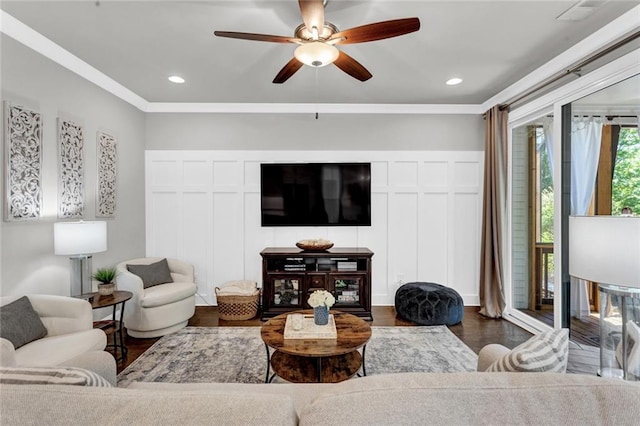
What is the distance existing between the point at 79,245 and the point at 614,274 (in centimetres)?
360

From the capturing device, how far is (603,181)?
8.59ft

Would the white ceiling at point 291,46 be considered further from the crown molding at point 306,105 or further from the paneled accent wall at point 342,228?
the paneled accent wall at point 342,228

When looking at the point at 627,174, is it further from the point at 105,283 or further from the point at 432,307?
the point at 105,283

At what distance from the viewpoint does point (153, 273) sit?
3.50 m

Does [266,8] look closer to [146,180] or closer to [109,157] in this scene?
[109,157]

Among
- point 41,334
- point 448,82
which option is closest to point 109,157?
point 41,334

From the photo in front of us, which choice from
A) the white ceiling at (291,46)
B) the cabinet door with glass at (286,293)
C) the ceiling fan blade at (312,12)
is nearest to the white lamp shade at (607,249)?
the white ceiling at (291,46)

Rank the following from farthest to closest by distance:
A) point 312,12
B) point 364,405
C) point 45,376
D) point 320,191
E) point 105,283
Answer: point 320,191 → point 105,283 → point 312,12 → point 45,376 → point 364,405

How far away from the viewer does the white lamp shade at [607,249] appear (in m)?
1.45

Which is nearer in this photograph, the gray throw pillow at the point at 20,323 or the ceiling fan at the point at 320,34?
the ceiling fan at the point at 320,34

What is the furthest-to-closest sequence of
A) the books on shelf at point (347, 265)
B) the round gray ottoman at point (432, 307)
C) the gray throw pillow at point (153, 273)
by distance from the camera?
1. the books on shelf at point (347, 265)
2. the round gray ottoman at point (432, 307)
3. the gray throw pillow at point (153, 273)

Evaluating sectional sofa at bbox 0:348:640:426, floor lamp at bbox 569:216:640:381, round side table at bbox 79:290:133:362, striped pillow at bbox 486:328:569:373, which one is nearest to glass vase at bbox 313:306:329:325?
striped pillow at bbox 486:328:569:373

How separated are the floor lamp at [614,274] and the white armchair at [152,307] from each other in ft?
11.2

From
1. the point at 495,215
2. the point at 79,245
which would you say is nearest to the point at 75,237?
the point at 79,245
